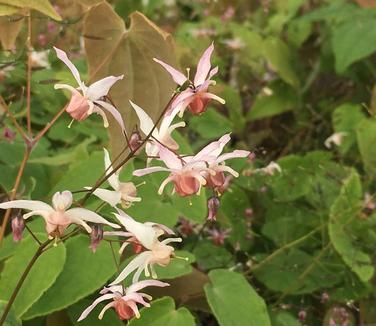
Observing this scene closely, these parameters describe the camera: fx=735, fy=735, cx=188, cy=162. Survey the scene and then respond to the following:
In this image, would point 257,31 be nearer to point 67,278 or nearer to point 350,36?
point 350,36

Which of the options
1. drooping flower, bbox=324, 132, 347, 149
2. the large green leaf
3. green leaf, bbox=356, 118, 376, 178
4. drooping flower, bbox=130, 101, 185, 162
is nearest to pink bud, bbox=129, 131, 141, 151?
drooping flower, bbox=130, 101, 185, 162

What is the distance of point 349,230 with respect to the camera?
0.87 metres

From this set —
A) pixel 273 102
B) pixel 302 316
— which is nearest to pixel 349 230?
pixel 302 316

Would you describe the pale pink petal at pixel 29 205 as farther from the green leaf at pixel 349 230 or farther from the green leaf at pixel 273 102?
the green leaf at pixel 273 102

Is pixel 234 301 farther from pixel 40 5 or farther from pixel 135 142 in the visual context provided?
pixel 40 5

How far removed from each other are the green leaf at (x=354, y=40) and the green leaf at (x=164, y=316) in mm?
631

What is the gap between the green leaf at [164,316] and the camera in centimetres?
64

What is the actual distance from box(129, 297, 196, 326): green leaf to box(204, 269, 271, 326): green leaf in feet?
0.10

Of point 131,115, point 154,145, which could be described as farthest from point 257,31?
point 154,145

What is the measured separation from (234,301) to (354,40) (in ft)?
2.13

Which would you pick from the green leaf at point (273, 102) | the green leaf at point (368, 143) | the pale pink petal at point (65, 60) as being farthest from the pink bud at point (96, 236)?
the green leaf at point (273, 102)

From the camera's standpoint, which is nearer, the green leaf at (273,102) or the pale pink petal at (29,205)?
the pale pink petal at (29,205)

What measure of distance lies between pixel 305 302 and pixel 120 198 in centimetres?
40

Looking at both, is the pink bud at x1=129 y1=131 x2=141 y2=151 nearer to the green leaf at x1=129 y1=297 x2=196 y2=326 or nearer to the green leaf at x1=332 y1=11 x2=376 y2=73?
the green leaf at x1=129 y1=297 x2=196 y2=326
